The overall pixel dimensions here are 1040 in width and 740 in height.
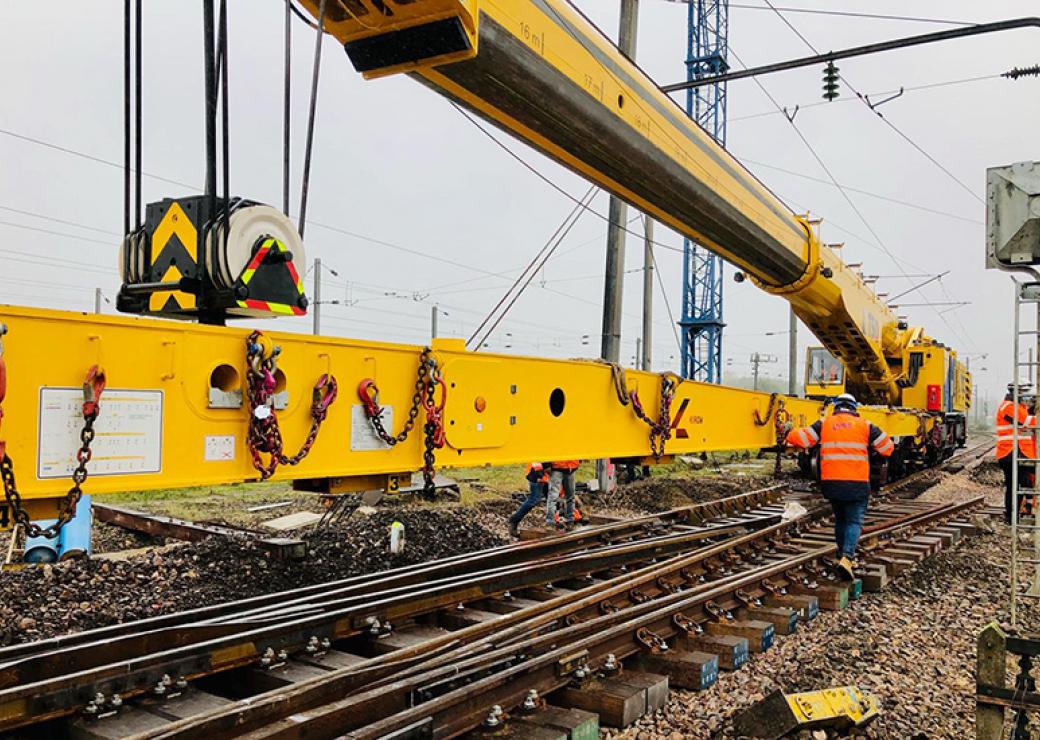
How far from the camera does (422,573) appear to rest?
19.6 ft

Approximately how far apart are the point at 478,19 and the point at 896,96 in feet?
29.5

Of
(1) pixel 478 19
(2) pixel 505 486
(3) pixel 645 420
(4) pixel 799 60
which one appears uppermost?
(4) pixel 799 60

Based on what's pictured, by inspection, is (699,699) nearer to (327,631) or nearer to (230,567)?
(327,631)

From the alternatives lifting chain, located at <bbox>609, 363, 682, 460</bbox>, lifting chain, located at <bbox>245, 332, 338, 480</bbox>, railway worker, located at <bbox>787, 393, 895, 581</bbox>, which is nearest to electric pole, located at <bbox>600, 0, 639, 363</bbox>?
railway worker, located at <bbox>787, 393, 895, 581</bbox>

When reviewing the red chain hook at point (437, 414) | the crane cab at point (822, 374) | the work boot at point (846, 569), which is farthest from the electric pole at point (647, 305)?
the red chain hook at point (437, 414)

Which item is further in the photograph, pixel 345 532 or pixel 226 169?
pixel 345 532

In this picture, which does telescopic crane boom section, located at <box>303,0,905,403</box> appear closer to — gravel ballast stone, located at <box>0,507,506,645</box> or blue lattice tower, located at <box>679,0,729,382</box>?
gravel ballast stone, located at <box>0,507,506,645</box>

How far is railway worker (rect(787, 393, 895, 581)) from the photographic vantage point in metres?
7.56

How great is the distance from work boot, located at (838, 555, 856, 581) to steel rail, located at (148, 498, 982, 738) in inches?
75.1

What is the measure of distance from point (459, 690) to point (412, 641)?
44.9 inches

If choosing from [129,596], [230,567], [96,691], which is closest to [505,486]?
[230,567]

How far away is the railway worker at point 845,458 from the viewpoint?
756cm

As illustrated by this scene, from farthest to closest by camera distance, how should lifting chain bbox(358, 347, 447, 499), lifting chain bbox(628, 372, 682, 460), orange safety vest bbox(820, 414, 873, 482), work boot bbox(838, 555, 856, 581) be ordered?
orange safety vest bbox(820, 414, 873, 482) < work boot bbox(838, 555, 856, 581) < lifting chain bbox(628, 372, 682, 460) < lifting chain bbox(358, 347, 447, 499)

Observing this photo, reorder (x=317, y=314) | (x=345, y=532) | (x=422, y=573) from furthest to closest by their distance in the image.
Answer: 1. (x=317, y=314)
2. (x=345, y=532)
3. (x=422, y=573)
